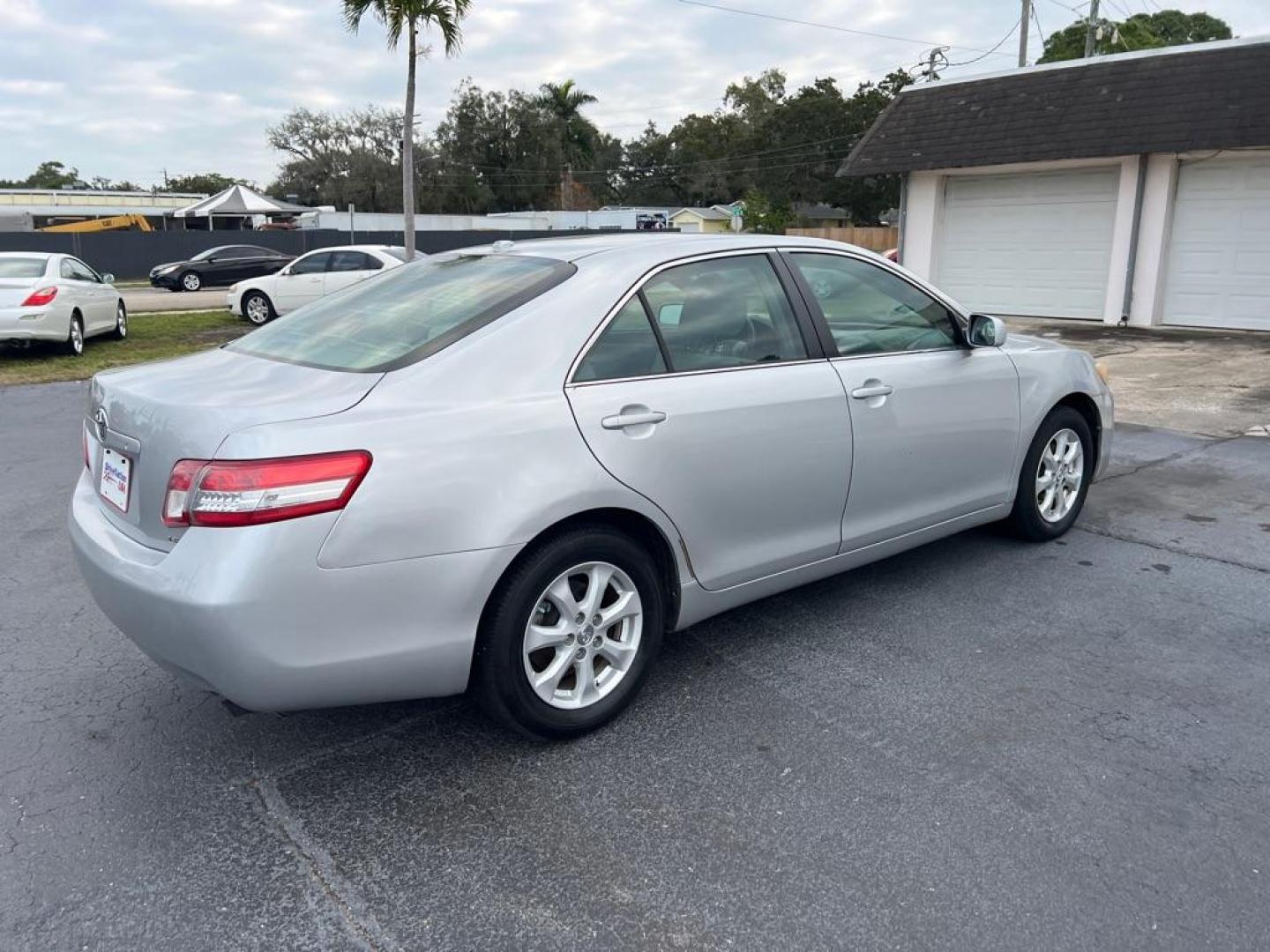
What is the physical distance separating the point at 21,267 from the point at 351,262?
6.19 m

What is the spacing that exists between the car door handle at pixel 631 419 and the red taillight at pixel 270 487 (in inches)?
31.8

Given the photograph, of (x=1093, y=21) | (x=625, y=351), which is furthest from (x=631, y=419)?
(x=1093, y=21)

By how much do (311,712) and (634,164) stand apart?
3563 inches

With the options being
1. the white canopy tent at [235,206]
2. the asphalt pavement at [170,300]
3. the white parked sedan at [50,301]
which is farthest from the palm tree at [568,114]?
the white parked sedan at [50,301]

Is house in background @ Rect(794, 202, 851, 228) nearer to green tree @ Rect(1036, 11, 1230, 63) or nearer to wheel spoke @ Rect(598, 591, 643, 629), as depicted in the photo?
green tree @ Rect(1036, 11, 1230, 63)

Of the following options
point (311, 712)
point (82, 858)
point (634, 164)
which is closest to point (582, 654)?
point (311, 712)

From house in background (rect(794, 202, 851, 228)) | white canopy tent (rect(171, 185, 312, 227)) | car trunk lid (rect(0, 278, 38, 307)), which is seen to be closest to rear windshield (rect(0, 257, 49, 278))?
car trunk lid (rect(0, 278, 38, 307))

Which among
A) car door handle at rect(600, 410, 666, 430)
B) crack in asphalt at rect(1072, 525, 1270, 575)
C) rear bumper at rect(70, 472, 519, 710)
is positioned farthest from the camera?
crack in asphalt at rect(1072, 525, 1270, 575)

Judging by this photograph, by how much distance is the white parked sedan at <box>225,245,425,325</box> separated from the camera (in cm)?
1789

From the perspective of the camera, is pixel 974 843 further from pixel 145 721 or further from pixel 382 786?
pixel 145 721

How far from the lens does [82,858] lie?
269cm

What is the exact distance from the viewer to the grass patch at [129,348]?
11.8 meters

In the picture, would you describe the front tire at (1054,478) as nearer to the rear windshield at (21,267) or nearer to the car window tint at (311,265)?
the rear windshield at (21,267)

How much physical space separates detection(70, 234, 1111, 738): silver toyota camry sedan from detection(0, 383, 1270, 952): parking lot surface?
0.35m
